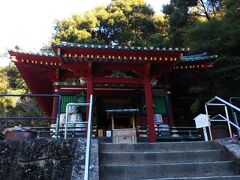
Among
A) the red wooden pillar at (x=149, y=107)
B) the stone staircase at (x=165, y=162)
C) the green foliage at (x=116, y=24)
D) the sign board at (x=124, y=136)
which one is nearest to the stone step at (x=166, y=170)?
the stone staircase at (x=165, y=162)

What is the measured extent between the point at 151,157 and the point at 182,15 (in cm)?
1352

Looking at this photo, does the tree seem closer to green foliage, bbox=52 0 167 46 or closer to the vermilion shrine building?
green foliage, bbox=52 0 167 46

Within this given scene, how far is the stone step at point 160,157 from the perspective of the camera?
187 inches

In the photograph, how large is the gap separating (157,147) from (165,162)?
1.79ft

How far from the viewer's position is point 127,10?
21.3m

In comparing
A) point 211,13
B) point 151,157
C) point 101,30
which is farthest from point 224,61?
point 101,30

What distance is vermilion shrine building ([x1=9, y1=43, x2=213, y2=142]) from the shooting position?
328 inches

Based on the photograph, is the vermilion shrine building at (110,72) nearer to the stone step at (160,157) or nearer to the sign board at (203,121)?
the sign board at (203,121)

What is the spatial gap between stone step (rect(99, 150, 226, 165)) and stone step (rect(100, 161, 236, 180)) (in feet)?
1.05

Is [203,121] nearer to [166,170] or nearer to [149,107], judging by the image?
[149,107]

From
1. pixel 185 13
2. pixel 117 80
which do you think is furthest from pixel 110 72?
pixel 185 13

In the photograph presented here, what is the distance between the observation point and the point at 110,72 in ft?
32.0

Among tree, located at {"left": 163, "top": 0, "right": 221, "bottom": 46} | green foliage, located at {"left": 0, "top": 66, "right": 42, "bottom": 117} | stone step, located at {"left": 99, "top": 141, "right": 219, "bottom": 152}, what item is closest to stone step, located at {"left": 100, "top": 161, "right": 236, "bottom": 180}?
stone step, located at {"left": 99, "top": 141, "right": 219, "bottom": 152}

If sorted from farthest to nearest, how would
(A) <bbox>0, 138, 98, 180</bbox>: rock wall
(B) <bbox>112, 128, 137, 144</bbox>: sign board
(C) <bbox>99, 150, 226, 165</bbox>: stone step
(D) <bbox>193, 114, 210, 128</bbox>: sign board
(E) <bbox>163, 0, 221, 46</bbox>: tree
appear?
(E) <bbox>163, 0, 221, 46</bbox>: tree → (B) <bbox>112, 128, 137, 144</bbox>: sign board → (D) <bbox>193, 114, 210, 128</bbox>: sign board → (C) <bbox>99, 150, 226, 165</bbox>: stone step → (A) <bbox>0, 138, 98, 180</bbox>: rock wall
